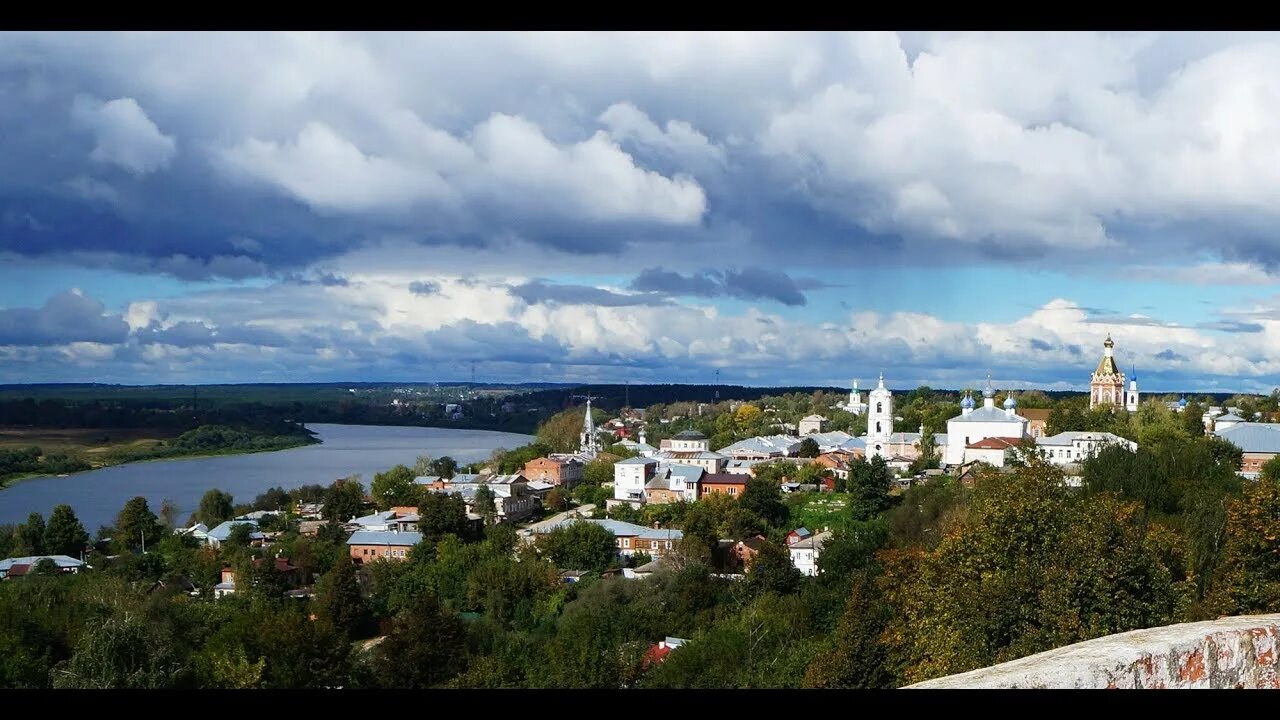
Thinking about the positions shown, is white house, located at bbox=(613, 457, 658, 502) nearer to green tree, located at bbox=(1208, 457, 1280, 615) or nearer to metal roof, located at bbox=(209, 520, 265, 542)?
metal roof, located at bbox=(209, 520, 265, 542)

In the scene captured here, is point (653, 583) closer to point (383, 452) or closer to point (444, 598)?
point (444, 598)

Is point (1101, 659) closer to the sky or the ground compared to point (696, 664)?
closer to the sky

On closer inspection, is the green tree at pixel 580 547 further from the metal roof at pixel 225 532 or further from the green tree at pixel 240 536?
the metal roof at pixel 225 532

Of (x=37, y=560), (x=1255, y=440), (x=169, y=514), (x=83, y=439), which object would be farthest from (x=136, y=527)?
(x=1255, y=440)

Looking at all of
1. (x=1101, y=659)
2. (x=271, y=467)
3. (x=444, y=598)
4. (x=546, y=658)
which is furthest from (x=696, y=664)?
(x=271, y=467)

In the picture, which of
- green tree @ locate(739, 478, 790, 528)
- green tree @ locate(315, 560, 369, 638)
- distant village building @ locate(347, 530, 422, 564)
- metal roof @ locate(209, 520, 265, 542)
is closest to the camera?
green tree @ locate(315, 560, 369, 638)

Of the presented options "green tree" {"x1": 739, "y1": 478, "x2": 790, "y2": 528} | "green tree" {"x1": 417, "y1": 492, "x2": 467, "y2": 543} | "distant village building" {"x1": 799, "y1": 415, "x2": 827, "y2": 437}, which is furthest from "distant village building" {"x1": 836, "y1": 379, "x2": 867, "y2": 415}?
"green tree" {"x1": 417, "y1": 492, "x2": 467, "y2": 543}
